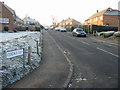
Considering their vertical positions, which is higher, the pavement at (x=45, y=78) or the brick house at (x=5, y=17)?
the brick house at (x=5, y=17)

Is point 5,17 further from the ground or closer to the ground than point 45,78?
further from the ground

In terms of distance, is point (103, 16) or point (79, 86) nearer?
point (79, 86)

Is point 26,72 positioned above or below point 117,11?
below

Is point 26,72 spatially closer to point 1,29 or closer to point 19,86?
point 19,86

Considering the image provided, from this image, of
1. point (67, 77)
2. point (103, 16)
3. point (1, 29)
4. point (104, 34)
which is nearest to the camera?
point (67, 77)

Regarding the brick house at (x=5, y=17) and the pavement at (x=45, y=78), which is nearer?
the pavement at (x=45, y=78)

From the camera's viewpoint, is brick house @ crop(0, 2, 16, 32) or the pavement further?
brick house @ crop(0, 2, 16, 32)

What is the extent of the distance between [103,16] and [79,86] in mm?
52587

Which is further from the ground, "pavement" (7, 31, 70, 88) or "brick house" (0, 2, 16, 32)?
"brick house" (0, 2, 16, 32)

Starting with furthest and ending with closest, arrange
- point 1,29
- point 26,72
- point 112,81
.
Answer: point 1,29, point 26,72, point 112,81

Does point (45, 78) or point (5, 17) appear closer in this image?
point (45, 78)

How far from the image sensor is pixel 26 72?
22.7 ft

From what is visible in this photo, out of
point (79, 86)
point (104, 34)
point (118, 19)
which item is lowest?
point (79, 86)

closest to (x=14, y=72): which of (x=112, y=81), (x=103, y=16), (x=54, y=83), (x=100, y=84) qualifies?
(x=54, y=83)
